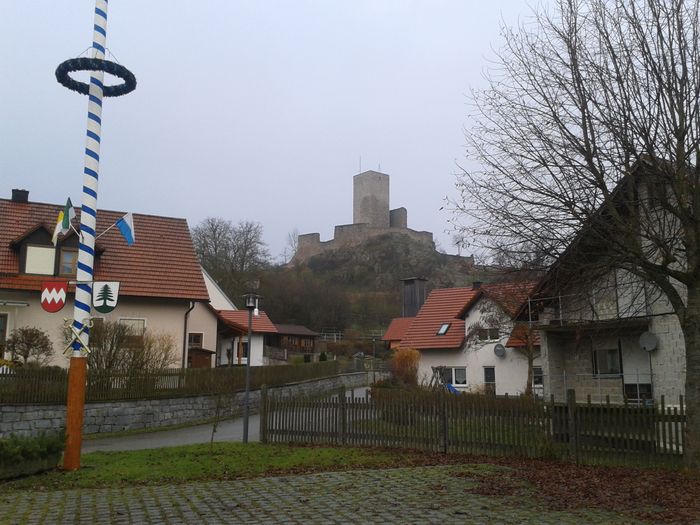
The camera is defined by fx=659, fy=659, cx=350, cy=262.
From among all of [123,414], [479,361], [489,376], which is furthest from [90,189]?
[489,376]

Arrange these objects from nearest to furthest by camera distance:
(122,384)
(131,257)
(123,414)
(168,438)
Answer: (168,438)
(123,414)
(122,384)
(131,257)

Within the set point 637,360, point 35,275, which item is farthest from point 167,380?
point 637,360

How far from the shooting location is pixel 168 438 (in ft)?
61.8

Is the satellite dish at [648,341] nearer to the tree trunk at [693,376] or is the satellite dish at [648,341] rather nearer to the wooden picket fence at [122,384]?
the tree trunk at [693,376]

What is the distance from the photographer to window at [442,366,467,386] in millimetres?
37531

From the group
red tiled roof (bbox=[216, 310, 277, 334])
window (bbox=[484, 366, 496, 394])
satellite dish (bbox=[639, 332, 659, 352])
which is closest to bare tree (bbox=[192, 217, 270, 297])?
red tiled roof (bbox=[216, 310, 277, 334])

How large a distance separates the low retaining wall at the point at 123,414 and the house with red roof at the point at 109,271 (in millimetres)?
2902

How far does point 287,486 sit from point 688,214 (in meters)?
7.74

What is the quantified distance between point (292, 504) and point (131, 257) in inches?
869

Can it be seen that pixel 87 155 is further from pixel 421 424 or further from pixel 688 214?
pixel 688 214

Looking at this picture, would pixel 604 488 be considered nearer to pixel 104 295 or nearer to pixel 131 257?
pixel 104 295

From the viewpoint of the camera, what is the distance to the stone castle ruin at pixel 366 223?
10775 cm

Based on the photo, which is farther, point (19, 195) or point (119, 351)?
point (19, 195)

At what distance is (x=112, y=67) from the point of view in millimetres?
12500
